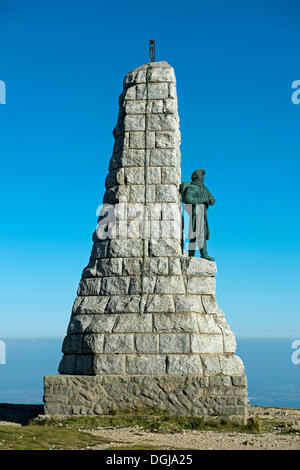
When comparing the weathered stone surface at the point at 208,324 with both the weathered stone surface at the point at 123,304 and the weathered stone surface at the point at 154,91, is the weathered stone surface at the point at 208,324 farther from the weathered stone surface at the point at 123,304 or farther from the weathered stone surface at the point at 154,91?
the weathered stone surface at the point at 154,91

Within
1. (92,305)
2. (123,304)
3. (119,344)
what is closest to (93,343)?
(119,344)

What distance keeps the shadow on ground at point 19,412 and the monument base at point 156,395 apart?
5.08ft

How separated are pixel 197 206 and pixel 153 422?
4.94 metres

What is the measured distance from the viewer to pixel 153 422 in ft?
35.3

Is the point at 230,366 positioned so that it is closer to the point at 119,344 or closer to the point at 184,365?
the point at 184,365

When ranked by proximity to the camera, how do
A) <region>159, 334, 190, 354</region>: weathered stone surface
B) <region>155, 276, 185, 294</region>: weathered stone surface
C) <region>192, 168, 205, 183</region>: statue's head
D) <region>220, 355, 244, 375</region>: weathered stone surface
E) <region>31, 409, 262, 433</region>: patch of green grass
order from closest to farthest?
<region>31, 409, 262, 433</region>: patch of green grass < <region>159, 334, 190, 354</region>: weathered stone surface < <region>220, 355, 244, 375</region>: weathered stone surface < <region>155, 276, 185, 294</region>: weathered stone surface < <region>192, 168, 205, 183</region>: statue's head

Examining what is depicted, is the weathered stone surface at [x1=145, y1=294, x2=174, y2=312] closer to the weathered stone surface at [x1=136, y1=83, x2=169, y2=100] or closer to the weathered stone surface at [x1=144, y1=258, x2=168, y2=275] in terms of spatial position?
the weathered stone surface at [x1=144, y1=258, x2=168, y2=275]

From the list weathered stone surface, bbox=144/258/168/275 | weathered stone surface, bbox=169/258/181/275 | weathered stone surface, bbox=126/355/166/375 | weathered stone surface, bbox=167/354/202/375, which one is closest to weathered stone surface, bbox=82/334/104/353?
weathered stone surface, bbox=126/355/166/375

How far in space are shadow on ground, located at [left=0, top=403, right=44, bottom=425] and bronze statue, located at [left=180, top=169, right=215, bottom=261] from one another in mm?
5088

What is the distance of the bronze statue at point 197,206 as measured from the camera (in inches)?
516

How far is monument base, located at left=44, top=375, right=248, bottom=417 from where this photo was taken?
1123 cm

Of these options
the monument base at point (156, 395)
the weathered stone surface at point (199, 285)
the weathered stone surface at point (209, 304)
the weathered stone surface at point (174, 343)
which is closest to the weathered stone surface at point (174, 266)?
the weathered stone surface at point (199, 285)
